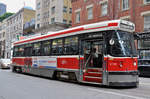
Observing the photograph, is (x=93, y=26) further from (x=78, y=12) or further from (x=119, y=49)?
(x=78, y=12)

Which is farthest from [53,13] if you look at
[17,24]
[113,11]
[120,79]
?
[120,79]

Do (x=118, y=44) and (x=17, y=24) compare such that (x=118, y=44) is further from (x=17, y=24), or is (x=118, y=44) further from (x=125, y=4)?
(x=17, y=24)

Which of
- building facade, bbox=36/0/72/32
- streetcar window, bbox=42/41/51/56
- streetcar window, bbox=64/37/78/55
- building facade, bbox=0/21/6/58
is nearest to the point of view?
streetcar window, bbox=64/37/78/55

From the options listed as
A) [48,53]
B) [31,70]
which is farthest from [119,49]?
[31,70]

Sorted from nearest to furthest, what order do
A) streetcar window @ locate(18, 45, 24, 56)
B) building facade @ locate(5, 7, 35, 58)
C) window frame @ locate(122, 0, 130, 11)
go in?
streetcar window @ locate(18, 45, 24, 56)
window frame @ locate(122, 0, 130, 11)
building facade @ locate(5, 7, 35, 58)

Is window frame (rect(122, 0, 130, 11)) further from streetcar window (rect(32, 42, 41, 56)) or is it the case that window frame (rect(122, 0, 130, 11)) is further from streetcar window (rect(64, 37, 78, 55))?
streetcar window (rect(64, 37, 78, 55))

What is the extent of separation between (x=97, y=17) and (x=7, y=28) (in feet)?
161

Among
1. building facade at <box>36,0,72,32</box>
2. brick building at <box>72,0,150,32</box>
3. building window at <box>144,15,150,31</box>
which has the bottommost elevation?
building window at <box>144,15,150,31</box>

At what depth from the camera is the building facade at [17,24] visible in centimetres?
5534

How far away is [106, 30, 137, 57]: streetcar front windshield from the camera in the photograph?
27.2 ft

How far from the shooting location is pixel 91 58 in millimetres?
10016

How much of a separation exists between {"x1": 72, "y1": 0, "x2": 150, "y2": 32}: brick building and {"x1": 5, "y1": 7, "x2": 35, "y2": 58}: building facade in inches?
1091

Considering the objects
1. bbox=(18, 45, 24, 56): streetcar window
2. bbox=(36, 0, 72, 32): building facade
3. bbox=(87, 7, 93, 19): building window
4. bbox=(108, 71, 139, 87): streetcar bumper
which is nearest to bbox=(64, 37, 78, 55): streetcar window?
bbox=(108, 71, 139, 87): streetcar bumper

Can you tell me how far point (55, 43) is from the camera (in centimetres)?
1173
